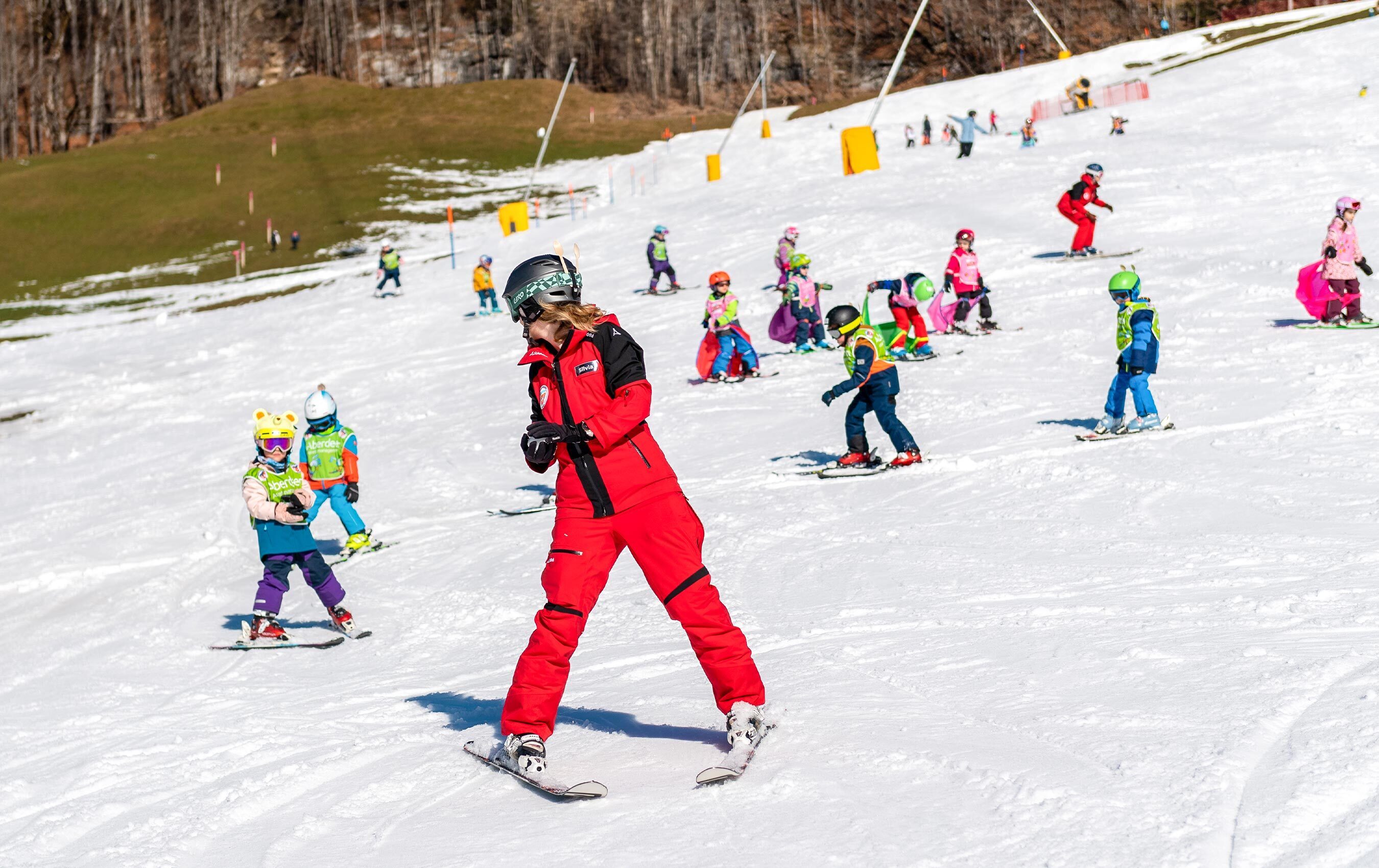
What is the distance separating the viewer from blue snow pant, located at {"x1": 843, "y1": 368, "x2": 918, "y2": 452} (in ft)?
34.5

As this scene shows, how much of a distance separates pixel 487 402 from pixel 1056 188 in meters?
14.1

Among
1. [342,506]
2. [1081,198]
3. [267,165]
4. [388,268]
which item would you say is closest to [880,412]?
[342,506]

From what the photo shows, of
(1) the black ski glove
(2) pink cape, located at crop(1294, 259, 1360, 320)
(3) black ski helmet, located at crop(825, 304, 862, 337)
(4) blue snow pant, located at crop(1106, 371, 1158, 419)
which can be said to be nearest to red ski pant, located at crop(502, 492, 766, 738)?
(1) the black ski glove

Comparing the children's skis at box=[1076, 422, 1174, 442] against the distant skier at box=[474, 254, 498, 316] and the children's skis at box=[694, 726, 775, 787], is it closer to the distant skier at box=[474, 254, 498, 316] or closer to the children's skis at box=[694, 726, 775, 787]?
the children's skis at box=[694, 726, 775, 787]

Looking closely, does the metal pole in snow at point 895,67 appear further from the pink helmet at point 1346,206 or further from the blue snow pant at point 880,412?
the blue snow pant at point 880,412

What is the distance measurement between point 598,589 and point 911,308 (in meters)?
12.7

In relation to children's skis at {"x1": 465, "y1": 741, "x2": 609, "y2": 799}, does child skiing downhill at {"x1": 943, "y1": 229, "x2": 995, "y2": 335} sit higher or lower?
higher

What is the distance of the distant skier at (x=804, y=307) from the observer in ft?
55.3

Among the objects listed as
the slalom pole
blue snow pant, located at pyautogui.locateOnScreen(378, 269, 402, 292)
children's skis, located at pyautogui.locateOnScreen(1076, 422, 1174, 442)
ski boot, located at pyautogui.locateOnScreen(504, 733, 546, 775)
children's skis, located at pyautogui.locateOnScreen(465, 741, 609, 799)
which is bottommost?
children's skis, located at pyautogui.locateOnScreen(1076, 422, 1174, 442)

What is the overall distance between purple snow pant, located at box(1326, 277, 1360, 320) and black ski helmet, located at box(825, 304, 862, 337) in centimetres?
678

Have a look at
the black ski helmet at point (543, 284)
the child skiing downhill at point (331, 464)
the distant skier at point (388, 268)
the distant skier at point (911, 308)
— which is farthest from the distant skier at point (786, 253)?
the black ski helmet at point (543, 284)

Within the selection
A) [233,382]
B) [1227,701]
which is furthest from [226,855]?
[233,382]

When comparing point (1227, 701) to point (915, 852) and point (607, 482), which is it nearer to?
point (915, 852)

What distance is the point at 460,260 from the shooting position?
3136cm
